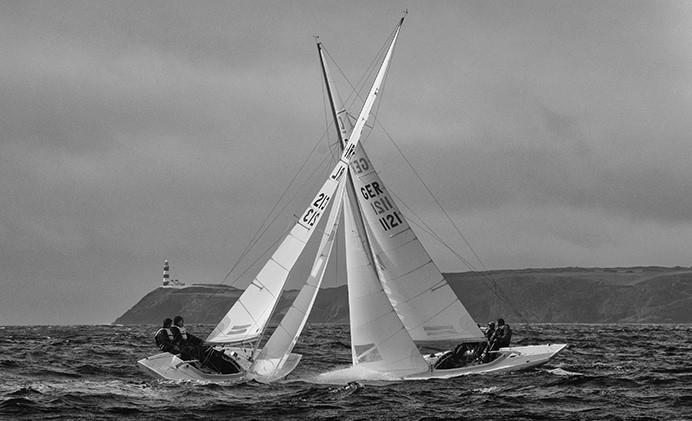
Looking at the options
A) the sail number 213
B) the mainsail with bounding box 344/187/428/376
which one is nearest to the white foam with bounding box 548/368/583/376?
the mainsail with bounding box 344/187/428/376

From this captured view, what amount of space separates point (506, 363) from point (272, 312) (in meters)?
7.84

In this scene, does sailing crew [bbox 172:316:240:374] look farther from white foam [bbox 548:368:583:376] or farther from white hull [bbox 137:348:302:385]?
white foam [bbox 548:368:583:376]

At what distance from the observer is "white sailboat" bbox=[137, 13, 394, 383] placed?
28844 mm

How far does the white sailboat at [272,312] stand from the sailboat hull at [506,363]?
3.84 metres

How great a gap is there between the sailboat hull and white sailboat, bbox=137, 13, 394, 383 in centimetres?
384

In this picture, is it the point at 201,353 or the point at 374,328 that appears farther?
the point at 201,353

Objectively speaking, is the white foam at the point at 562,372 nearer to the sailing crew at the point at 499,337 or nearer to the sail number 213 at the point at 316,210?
the sailing crew at the point at 499,337

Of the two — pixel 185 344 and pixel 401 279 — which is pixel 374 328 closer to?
pixel 401 279

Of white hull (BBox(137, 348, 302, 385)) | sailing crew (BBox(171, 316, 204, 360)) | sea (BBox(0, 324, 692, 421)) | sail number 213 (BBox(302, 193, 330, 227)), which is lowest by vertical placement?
sea (BBox(0, 324, 692, 421))

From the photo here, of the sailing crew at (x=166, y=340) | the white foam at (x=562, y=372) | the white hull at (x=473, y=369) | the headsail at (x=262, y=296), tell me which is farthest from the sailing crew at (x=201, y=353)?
the white foam at (x=562, y=372)

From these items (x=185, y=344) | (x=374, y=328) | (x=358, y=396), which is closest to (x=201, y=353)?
(x=185, y=344)

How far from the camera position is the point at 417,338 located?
3166 cm

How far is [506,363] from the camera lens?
31.6 m

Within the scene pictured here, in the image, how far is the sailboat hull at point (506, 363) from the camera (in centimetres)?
3052
